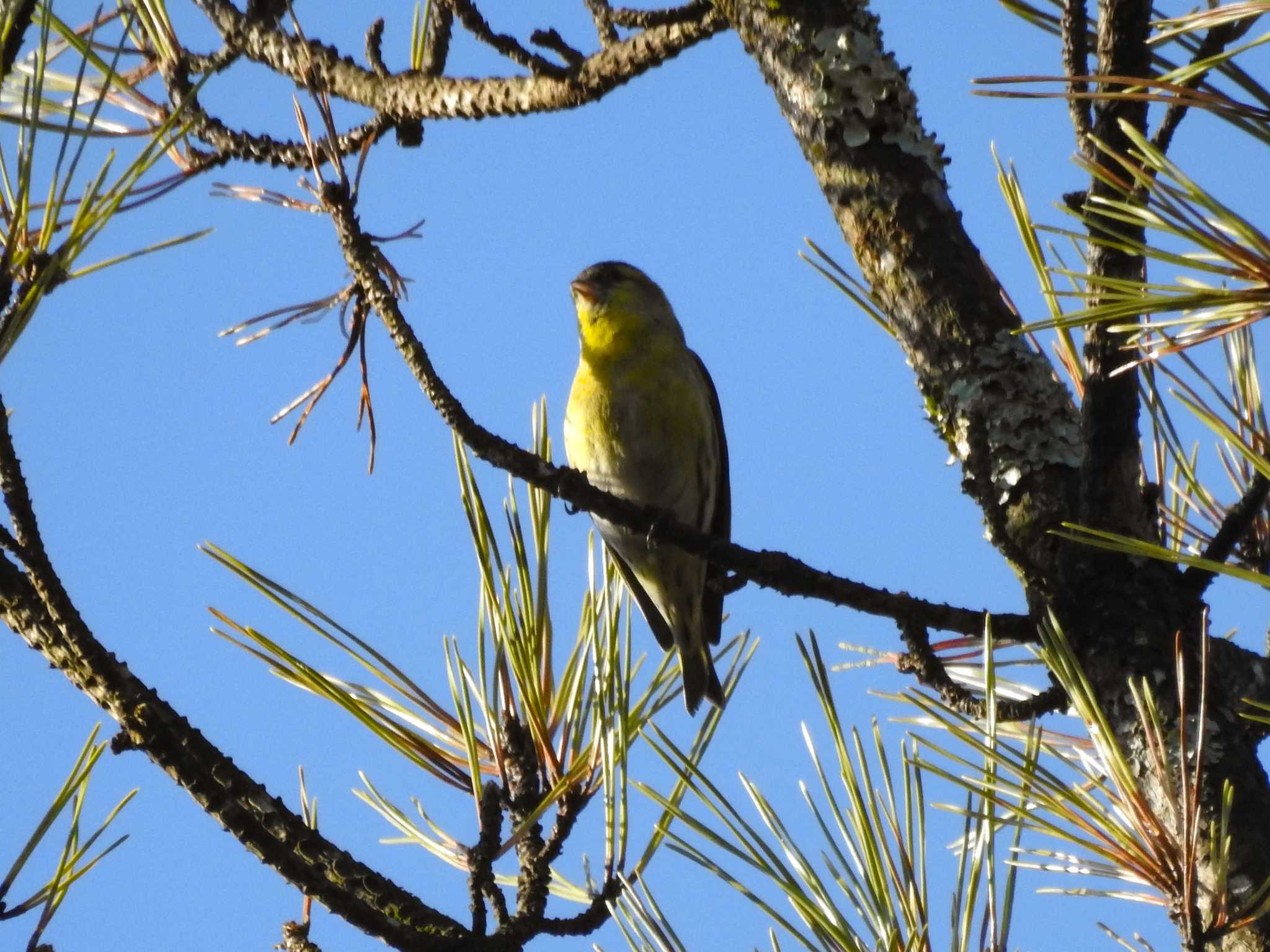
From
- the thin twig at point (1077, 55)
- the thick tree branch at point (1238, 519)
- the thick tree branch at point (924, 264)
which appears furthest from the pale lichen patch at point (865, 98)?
the thick tree branch at point (1238, 519)

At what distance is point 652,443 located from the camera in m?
3.84

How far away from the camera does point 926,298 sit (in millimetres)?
1940

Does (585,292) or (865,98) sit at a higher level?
(585,292)

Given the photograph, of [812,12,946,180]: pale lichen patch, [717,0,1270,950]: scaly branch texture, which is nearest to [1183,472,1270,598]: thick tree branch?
[717,0,1270,950]: scaly branch texture

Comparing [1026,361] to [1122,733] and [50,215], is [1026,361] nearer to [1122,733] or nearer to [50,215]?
[1122,733]

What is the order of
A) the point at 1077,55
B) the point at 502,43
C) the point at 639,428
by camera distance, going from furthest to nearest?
1. the point at 639,428
2. the point at 502,43
3. the point at 1077,55

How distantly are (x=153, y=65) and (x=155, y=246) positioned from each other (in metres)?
1.47

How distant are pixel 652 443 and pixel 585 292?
699 mm

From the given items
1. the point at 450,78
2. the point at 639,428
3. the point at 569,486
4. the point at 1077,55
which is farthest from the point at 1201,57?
the point at 639,428

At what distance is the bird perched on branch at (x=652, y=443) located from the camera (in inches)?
151

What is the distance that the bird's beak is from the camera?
4281 millimetres

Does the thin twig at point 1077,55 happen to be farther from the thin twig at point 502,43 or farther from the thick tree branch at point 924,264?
the thin twig at point 502,43

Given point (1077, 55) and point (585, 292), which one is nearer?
point (1077, 55)

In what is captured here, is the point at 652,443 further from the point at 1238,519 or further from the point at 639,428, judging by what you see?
the point at 1238,519
